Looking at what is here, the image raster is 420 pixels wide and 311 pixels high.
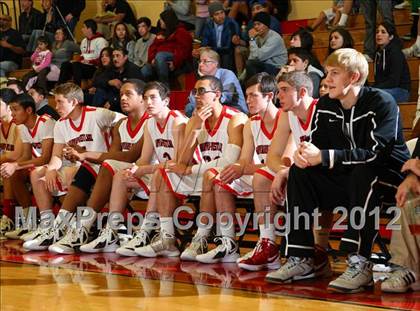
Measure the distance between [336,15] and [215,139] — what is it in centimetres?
398

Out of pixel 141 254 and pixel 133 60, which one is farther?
pixel 133 60

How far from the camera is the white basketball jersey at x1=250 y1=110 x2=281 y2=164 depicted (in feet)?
20.2

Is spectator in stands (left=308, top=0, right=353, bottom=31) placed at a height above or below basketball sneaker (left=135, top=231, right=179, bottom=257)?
above

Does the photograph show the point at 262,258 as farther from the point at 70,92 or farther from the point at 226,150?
the point at 70,92

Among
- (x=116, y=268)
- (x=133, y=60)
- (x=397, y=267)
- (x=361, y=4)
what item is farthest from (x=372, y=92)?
(x=133, y=60)

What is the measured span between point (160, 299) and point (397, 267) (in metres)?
1.40

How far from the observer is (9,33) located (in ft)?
45.4

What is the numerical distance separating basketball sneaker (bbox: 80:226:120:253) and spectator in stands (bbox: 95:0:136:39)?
590 centimetres

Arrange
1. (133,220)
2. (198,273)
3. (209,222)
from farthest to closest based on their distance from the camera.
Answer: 1. (133,220)
2. (209,222)
3. (198,273)

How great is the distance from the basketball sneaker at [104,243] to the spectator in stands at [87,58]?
363 cm

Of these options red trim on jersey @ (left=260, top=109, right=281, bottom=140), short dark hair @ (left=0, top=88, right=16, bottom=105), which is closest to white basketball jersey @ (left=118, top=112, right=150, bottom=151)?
red trim on jersey @ (left=260, top=109, right=281, bottom=140)

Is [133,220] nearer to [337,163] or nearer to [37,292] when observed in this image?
[37,292]

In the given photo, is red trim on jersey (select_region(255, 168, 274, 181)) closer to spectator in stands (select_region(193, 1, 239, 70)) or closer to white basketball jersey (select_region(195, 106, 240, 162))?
white basketball jersey (select_region(195, 106, 240, 162))

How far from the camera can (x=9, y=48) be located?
13.6 meters
